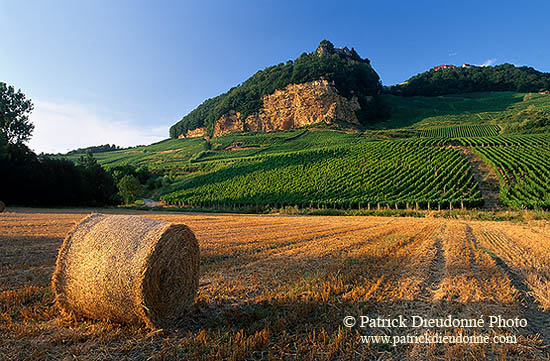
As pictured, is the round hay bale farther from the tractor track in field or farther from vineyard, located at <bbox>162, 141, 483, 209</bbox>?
vineyard, located at <bbox>162, 141, 483, 209</bbox>

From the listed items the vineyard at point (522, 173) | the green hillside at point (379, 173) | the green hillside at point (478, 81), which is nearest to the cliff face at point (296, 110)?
the green hillside at point (379, 173)

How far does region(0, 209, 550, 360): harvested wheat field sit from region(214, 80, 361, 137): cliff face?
11214 cm

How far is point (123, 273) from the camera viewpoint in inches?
158

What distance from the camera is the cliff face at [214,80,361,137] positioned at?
392 feet

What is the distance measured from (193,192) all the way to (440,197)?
40427 millimetres

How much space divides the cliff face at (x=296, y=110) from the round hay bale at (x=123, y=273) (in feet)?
378

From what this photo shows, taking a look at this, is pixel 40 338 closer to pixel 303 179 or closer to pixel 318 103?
pixel 303 179

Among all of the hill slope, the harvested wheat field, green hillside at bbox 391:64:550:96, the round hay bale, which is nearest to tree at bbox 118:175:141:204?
the harvested wheat field

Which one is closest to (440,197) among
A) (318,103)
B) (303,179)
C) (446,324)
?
(303,179)

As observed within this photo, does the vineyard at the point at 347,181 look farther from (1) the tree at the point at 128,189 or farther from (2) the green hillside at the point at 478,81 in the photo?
(2) the green hillside at the point at 478,81

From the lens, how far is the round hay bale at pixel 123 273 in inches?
157

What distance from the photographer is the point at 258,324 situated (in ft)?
13.3

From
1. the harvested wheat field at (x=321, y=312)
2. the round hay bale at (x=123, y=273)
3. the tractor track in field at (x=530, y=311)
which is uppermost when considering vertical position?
the round hay bale at (x=123, y=273)

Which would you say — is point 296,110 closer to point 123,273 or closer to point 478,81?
point 478,81
